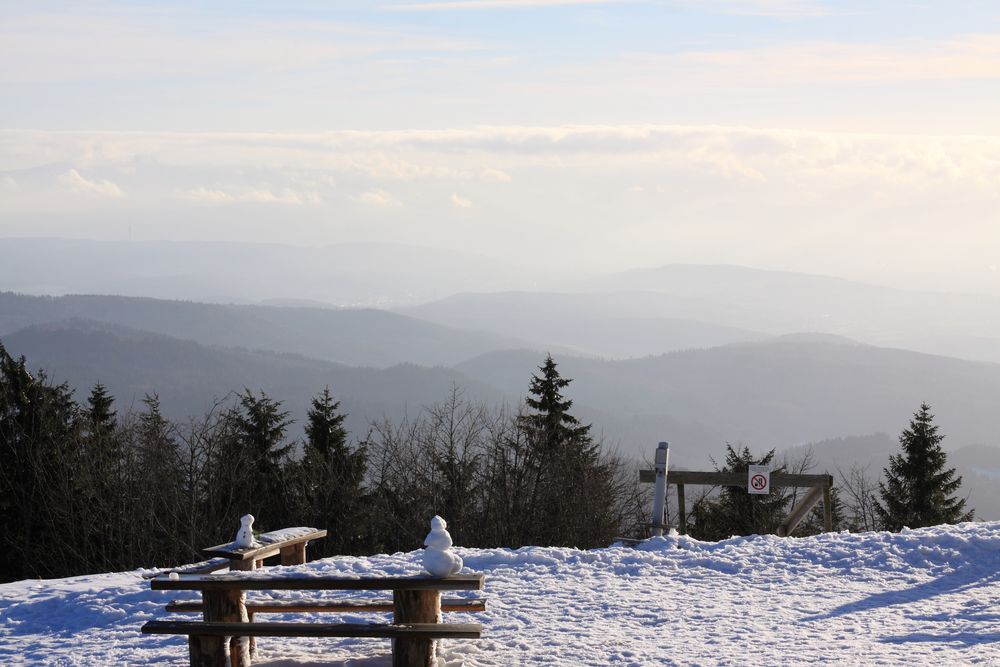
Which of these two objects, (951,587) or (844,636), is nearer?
(844,636)

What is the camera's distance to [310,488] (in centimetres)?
3494

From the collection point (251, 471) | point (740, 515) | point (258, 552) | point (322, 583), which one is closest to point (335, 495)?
point (251, 471)

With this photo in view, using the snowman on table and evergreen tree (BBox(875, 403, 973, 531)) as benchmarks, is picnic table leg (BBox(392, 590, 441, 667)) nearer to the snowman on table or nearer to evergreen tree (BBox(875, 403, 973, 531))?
the snowman on table

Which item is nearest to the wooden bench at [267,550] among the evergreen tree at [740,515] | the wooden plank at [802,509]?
the wooden plank at [802,509]

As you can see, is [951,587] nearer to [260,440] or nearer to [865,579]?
[865,579]

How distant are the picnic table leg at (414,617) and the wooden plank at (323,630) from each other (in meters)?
0.10

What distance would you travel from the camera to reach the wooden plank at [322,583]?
741 centimetres

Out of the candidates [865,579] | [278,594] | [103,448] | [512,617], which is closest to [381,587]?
[512,617]

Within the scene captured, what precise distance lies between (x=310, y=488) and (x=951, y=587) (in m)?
26.1

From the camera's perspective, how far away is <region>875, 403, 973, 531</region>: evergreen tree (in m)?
38.1

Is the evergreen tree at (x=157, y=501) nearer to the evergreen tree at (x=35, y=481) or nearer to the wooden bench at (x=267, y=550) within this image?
the evergreen tree at (x=35, y=481)

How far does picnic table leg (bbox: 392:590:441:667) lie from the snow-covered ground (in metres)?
0.76

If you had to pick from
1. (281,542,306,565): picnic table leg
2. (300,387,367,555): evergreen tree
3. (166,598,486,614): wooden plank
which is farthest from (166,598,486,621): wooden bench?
(300,387,367,555): evergreen tree

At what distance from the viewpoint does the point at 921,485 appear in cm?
3853
